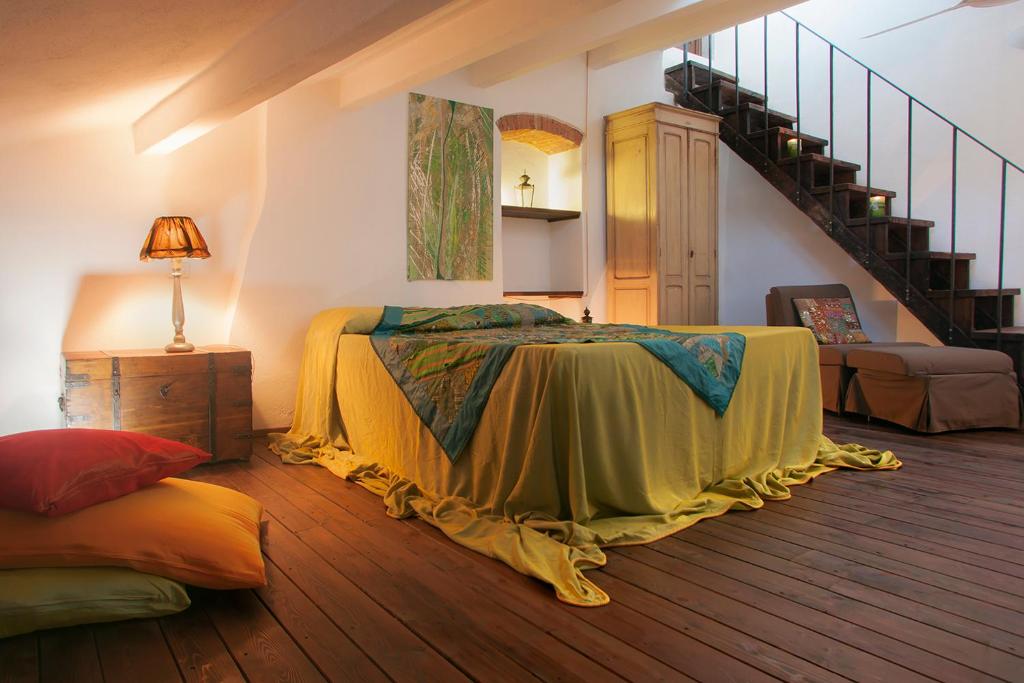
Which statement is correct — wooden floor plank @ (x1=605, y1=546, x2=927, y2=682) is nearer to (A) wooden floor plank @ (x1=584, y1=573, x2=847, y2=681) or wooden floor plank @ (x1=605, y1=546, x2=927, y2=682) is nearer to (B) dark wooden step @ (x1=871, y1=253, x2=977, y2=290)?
(A) wooden floor plank @ (x1=584, y1=573, x2=847, y2=681)

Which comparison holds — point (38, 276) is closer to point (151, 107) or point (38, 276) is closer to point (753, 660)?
point (151, 107)

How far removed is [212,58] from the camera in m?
2.51

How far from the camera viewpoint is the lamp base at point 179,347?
3434 millimetres

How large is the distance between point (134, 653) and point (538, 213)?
4.37 metres

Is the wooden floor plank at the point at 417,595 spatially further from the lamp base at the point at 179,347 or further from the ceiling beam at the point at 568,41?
the ceiling beam at the point at 568,41

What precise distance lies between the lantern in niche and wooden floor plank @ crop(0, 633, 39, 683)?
15.0ft

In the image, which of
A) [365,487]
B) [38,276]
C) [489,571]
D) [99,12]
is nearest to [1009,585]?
[489,571]

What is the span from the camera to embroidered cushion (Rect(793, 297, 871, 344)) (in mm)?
4887


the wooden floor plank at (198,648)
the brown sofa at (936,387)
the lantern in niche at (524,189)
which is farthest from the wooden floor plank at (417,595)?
the lantern in niche at (524,189)

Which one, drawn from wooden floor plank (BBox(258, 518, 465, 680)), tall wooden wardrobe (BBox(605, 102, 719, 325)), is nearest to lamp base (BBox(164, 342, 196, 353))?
wooden floor plank (BBox(258, 518, 465, 680))

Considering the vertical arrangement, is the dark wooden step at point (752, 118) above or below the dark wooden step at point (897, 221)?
above

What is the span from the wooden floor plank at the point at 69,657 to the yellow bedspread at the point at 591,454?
1071mm

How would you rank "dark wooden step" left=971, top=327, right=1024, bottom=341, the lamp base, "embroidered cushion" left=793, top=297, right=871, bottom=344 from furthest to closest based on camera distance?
"embroidered cushion" left=793, top=297, right=871, bottom=344, "dark wooden step" left=971, top=327, right=1024, bottom=341, the lamp base

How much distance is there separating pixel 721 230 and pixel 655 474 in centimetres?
448
